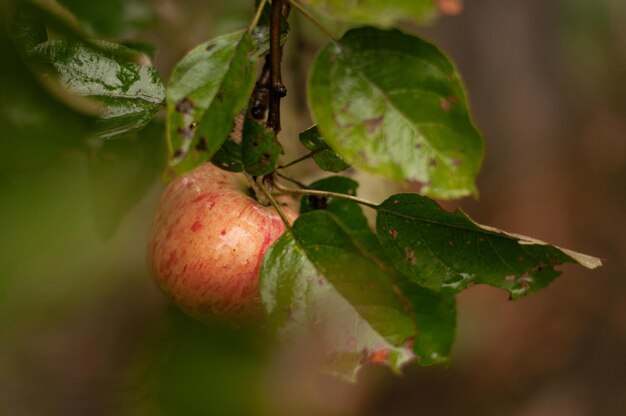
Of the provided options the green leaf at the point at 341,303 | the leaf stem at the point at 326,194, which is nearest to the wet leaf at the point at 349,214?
the leaf stem at the point at 326,194

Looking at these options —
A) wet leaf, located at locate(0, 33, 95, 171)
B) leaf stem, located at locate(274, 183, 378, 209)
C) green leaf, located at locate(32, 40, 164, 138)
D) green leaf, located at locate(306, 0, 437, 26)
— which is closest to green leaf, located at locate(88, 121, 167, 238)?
green leaf, located at locate(32, 40, 164, 138)

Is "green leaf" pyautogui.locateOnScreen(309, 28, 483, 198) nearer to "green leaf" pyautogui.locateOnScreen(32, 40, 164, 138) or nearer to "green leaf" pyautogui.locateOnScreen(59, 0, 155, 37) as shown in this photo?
"green leaf" pyautogui.locateOnScreen(32, 40, 164, 138)

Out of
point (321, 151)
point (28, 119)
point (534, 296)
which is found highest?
point (28, 119)

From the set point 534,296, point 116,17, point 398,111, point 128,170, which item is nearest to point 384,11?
point 398,111

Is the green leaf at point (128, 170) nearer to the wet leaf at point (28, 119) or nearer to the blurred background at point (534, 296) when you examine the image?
the wet leaf at point (28, 119)

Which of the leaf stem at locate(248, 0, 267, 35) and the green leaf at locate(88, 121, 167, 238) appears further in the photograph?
the green leaf at locate(88, 121, 167, 238)

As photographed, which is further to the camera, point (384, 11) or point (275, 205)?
point (275, 205)

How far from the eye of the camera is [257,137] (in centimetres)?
60

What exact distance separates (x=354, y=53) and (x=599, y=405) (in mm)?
2768

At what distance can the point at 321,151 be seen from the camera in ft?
2.21

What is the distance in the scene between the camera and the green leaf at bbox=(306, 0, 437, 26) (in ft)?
1.75

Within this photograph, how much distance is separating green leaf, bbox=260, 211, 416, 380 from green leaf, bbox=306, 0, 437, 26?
181 mm

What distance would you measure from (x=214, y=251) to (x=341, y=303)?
153mm

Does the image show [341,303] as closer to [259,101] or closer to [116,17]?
[259,101]
